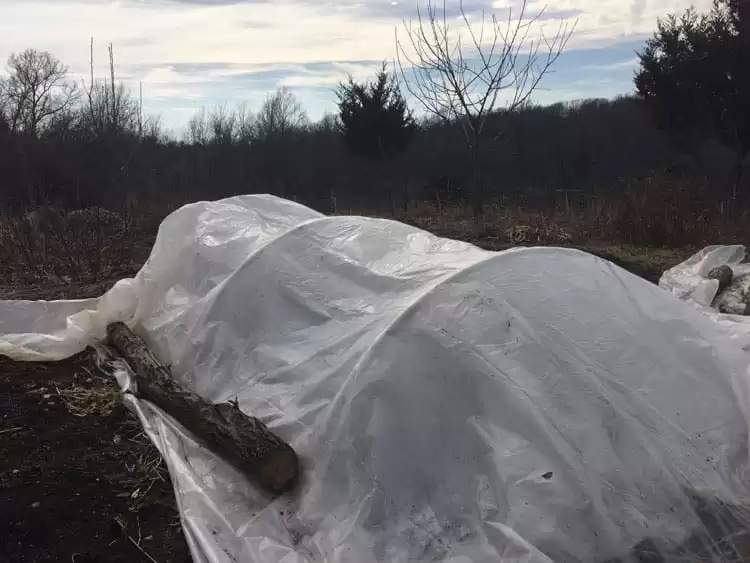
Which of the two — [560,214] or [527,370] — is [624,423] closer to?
[527,370]

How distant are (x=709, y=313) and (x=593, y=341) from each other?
2.21 metres

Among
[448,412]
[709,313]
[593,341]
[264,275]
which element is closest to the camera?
[448,412]

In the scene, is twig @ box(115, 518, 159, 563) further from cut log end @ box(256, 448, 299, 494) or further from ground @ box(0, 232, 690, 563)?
cut log end @ box(256, 448, 299, 494)

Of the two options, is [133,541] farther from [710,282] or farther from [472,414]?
[710,282]

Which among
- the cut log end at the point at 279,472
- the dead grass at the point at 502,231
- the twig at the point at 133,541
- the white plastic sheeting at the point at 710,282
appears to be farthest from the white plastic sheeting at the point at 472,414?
the dead grass at the point at 502,231

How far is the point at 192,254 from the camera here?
4621 mm

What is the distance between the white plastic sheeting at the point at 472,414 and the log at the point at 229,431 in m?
0.07

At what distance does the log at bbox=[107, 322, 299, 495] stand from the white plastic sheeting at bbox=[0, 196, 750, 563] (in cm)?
7

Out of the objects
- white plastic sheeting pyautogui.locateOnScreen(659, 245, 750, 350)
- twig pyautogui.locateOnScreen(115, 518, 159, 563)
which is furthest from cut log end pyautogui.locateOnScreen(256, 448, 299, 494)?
white plastic sheeting pyautogui.locateOnScreen(659, 245, 750, 350)

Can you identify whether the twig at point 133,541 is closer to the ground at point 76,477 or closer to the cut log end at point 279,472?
the ground at point 76,477

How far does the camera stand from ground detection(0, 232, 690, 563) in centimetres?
254

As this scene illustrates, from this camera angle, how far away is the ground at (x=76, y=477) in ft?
8.34

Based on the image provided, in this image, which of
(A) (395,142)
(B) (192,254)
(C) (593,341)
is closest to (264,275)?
(B) (192,254)

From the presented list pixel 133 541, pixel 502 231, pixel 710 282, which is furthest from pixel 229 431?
pixel 502 231
